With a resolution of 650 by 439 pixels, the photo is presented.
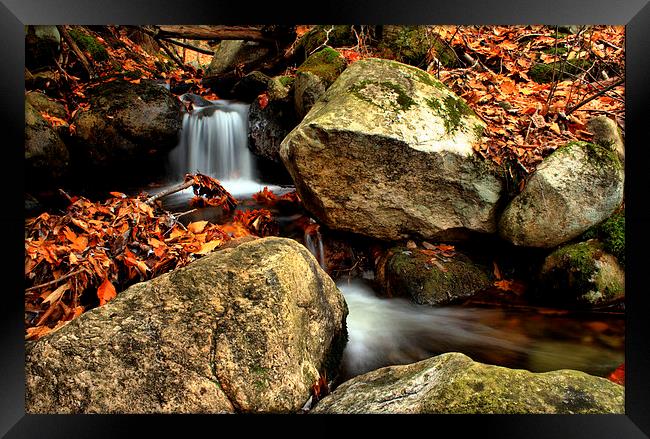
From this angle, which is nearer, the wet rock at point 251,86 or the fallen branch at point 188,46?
the wet rock at point 251,86

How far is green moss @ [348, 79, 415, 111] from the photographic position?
10.0 feet

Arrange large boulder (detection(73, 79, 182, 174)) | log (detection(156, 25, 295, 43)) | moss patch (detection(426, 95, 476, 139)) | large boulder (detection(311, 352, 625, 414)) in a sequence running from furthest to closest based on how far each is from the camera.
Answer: log (detection(156, 25, 295, 43)) → large boulder (detection(73, 79, 182, 174)) → moss patch (detection(426, 95, 476, 139)) → large boulder (detection(311, 352, 625, 414))

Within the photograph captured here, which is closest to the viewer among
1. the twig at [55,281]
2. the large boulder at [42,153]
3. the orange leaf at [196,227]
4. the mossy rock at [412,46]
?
the twig at [55,281]

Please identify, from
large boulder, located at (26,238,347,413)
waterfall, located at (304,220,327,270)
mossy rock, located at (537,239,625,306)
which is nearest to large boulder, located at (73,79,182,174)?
waterfall, located at (304,220,327,270)

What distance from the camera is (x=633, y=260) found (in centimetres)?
163

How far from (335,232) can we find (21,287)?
2437 millimetres

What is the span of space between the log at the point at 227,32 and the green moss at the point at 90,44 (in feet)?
3.27

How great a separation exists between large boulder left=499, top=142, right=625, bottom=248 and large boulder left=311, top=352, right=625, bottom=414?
65.7 inches

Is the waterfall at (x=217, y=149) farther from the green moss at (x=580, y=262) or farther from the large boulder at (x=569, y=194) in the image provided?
the green moss at (x=580, y=262)

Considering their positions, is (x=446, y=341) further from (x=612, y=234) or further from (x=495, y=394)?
(x=612, y=234)

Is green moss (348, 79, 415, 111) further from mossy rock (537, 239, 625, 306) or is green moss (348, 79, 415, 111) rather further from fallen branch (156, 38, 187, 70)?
fallen branch (156, 38, 187, 70)

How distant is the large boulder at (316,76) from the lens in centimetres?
423
